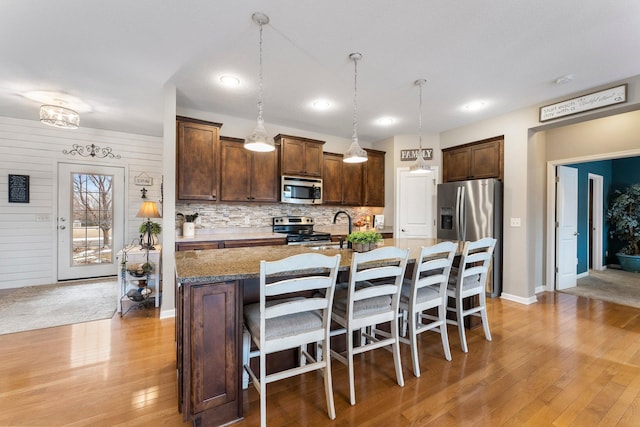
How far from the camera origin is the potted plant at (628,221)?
5.58m

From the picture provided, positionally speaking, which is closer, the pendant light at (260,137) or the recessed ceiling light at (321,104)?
the pendant light at (260,137)

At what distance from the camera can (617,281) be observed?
4.95 meters

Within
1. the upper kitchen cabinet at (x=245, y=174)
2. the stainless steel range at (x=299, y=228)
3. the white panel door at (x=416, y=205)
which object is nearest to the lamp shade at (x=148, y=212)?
the upper kitchen cabinet at (x=245, y=174)

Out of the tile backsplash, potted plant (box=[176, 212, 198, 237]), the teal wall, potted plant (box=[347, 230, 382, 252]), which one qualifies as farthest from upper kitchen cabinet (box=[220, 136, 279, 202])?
the teal wall

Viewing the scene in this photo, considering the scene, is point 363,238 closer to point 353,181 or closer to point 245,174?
point 245,174

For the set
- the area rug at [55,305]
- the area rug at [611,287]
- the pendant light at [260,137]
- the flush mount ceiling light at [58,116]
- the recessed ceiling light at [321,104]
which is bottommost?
the area rug at [611,287]

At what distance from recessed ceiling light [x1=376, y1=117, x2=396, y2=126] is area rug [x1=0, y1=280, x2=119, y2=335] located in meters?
4.43

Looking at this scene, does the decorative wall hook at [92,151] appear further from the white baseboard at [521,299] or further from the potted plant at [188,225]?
the white baseboard at [521,299]

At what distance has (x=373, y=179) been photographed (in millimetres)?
5340

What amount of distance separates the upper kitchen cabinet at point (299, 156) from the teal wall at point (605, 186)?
4.33 m

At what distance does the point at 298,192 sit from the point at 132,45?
2.68 meters

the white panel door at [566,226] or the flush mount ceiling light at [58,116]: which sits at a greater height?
the flush mount ceiling light at [58,116]

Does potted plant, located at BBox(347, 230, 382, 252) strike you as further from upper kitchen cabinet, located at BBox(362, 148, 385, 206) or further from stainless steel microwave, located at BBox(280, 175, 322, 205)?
upper kitchen cabinet, located at BBox(362, 148, 385, 206)

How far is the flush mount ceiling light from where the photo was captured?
3514mm
